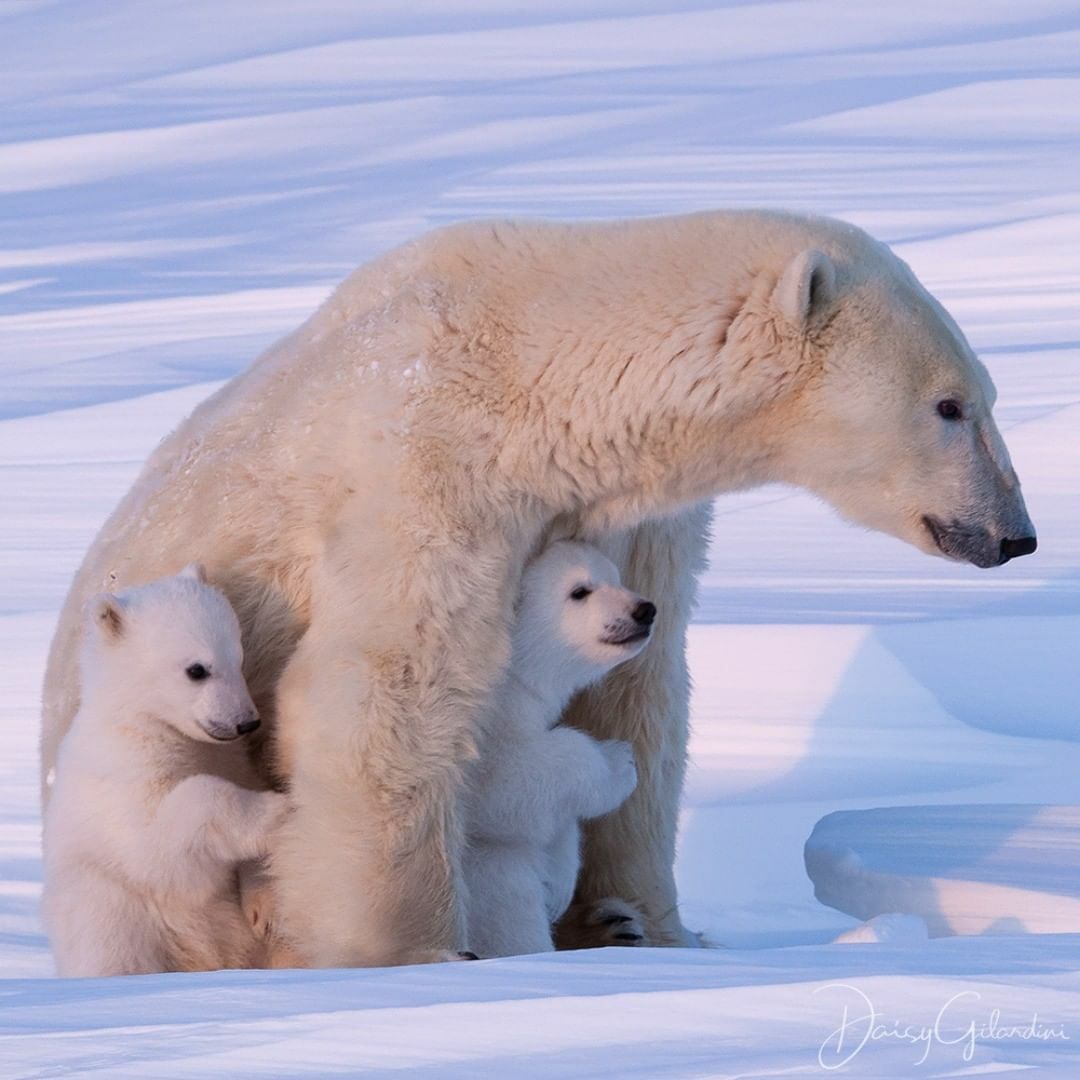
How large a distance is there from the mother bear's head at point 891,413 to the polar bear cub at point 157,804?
120 cm

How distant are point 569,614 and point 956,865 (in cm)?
123

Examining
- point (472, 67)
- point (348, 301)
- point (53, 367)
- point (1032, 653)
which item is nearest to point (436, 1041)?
point (348, 301)

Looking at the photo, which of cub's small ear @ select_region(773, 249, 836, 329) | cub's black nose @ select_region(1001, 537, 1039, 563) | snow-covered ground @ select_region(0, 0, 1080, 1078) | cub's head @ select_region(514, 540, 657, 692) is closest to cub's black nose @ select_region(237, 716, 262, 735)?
cub's head @ select_region(514, 540, 657, 692)

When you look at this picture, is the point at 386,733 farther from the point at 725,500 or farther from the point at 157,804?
the point at 725,500

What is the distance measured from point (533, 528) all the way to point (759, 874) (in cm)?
152

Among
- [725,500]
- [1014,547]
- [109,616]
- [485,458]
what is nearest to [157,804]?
[109,616]

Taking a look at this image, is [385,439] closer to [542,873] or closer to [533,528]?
[533,528]

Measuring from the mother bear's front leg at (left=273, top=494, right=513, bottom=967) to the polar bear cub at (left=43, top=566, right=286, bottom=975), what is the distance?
129mm

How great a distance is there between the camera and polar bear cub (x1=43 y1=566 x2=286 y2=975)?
4113 millimetres

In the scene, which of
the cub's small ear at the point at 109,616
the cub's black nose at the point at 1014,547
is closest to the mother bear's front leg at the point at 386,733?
the cub's small ear at the point at 109,616

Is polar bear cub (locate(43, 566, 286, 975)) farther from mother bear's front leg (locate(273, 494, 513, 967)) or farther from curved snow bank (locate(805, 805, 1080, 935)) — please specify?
curved snow bank (locate(805, 805, 1080, 935))

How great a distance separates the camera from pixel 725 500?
888cm

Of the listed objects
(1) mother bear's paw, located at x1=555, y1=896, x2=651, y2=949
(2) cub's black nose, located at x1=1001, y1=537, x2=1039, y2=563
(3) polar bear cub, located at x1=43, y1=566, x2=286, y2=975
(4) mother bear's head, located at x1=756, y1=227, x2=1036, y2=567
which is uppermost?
(4) mother bear's head, located at x1=756, y1=227, x2=1036, y2=567

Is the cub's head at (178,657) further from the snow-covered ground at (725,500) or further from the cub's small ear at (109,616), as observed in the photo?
the snow-covered ground at (725,500)
